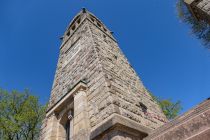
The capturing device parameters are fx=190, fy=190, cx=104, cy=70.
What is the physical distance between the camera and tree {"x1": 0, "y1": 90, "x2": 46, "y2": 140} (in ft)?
34.8

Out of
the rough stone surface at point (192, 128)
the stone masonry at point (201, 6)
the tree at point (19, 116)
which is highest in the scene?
the tree at point (19, 116)

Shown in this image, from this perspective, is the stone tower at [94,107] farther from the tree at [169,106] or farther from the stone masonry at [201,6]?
the tree at [169,106]

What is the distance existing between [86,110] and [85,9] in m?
7.49

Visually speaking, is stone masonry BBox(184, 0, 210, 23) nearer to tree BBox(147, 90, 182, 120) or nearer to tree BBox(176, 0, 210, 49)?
tree BBox(176, 0, 210, 49)

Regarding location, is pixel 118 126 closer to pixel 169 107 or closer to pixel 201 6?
pixel 201 6

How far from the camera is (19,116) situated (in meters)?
11.2

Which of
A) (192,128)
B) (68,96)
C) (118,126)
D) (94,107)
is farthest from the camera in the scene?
(68,96)

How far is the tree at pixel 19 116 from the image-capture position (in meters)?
10.6

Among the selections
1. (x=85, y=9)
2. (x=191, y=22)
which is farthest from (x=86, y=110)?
(x=85, y=9)

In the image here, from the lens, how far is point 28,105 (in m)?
12.2

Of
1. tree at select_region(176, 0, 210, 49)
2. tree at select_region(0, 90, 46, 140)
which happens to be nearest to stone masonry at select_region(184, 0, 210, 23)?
tree at select_region(176, 0, 210, 49)

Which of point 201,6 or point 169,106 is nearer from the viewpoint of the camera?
point 201,6

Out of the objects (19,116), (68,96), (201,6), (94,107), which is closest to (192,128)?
(94,107)

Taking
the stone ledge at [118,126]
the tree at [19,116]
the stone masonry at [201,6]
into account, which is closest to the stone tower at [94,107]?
the stone ledge at [118,126]
